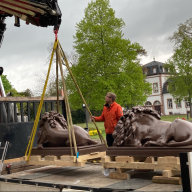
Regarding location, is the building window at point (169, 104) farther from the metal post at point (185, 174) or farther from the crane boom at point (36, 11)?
the metal post at point (185, 174)

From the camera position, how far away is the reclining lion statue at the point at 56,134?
266 inches

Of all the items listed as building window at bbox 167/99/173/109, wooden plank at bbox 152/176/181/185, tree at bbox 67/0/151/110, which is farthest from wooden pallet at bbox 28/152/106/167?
building window at bbox 167/99/173/109

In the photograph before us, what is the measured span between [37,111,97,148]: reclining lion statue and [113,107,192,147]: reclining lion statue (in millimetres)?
1084

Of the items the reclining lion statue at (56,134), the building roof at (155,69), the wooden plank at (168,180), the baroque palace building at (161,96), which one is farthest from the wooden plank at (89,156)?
the building roof at (155,69)

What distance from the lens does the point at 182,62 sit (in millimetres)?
39188

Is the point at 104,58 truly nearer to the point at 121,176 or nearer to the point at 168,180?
the point at 121,176

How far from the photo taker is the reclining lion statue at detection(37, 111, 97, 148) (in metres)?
6.76

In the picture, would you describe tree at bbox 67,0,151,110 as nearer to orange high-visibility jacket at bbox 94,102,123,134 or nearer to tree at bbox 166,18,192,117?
tree at bbox 166,18,192,117

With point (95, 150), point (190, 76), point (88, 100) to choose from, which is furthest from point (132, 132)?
point (190, 76)

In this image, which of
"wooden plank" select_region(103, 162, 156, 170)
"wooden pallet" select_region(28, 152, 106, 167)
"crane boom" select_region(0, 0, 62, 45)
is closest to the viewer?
"wooden plank" select_region(103, 162, 156, 170)

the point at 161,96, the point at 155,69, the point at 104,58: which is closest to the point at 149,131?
the point at 104,58

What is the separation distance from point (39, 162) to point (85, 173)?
947mm

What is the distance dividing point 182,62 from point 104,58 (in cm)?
1477

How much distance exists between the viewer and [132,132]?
5.61 metres
